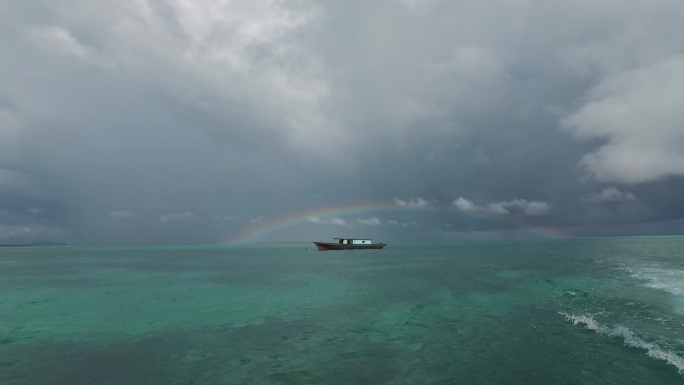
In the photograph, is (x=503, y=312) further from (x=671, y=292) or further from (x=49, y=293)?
(x=49, y=293)

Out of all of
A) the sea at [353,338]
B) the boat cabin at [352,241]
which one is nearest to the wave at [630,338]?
the sea at [353,338]

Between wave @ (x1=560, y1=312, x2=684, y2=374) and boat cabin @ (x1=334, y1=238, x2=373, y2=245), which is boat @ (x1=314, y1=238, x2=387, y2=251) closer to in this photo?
boat cabin @ (x1=334, y1=238, x2=373, y2=245)

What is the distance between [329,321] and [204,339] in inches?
344

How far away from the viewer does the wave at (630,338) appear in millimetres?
16792

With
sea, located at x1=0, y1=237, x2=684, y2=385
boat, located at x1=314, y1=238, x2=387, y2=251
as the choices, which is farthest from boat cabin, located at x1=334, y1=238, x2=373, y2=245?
sea, located at x1=0, y1=237, x2=684, y2=385

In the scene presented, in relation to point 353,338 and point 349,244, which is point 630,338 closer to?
point 353,338

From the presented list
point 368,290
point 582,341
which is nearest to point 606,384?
point 582,341

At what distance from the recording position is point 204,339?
2217cm

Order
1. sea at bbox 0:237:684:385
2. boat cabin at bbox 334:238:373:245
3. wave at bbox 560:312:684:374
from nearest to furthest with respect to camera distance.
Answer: sea at bbox 0:237:684:385 < wave at bbox 560:312:684:374 < boat cabin at bbox 334:238:373:245

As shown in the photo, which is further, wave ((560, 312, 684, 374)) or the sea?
wave ((560, 312, 684, 374))

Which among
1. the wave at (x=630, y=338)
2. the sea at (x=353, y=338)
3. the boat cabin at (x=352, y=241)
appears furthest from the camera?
the boat cabin at (x=352, y=241)

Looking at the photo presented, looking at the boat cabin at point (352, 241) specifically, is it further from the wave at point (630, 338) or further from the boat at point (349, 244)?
the wave at point (630, 338)

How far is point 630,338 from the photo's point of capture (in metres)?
20.3

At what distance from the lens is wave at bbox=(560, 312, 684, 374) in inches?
661
